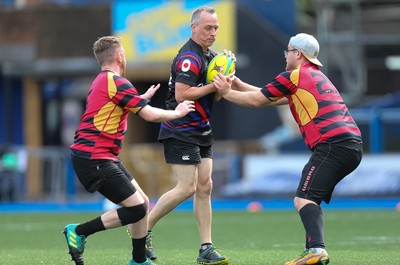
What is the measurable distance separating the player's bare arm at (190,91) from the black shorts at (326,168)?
4.02ft

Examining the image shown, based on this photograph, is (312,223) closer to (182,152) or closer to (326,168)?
(326,168)

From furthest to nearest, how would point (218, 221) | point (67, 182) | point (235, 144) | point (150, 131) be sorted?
point (150, 131), point (235, 144), point (67, 182), point (218, 221)

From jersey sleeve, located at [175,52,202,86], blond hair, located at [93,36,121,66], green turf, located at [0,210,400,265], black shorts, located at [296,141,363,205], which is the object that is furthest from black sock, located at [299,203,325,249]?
blond hair, located at [93,36,121,66]

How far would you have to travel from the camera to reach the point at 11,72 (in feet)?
86.9

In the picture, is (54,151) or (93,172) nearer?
(93,172)

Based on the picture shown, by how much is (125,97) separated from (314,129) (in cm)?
170

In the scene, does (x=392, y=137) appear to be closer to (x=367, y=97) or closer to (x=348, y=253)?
(x=367, y=97)

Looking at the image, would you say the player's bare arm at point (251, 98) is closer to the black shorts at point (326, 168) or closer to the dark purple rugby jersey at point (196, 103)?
the dark purple rugby jersey at point (196, 103)

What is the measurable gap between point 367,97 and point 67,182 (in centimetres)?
893

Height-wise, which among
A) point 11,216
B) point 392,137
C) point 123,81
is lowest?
point 11,216

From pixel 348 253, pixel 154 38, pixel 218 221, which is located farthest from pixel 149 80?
pixel 348 253

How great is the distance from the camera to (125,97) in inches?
349

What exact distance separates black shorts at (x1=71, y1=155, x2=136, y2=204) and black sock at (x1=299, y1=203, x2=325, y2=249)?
4.94ft

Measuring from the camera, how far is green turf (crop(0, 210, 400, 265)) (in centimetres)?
1031
